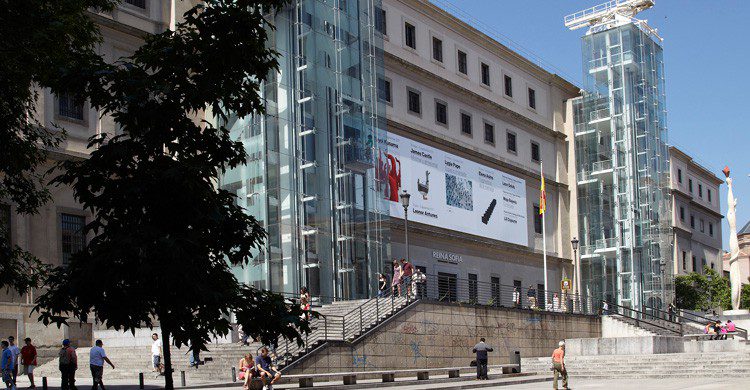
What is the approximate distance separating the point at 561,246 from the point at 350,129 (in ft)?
69.1

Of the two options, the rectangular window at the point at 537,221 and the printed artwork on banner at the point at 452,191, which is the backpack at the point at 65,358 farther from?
the rectangular window at the point at 537,221

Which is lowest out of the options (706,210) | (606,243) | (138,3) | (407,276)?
(407,276)

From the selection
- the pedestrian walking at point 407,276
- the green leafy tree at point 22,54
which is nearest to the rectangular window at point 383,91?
the pedestrian walking at point 407,276

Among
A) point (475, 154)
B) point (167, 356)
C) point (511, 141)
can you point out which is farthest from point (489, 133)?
point (167, 356)

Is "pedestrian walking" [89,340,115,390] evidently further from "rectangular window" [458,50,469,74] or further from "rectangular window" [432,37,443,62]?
"rectangular window" [458,50,469,74]

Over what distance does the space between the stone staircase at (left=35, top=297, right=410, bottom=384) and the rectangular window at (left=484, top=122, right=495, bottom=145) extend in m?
19.6

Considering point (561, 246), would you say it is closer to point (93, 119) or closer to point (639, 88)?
point (639, 88)

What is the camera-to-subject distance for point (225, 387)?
25781 millimetres

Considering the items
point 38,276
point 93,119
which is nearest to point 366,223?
point 93,119

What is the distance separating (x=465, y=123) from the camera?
51.8 meters

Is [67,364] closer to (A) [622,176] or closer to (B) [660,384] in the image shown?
(B) [660,384]

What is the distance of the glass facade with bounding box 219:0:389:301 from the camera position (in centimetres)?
3906

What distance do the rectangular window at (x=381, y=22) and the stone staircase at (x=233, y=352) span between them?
14.7 m

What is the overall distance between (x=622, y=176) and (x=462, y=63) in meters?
14.4
